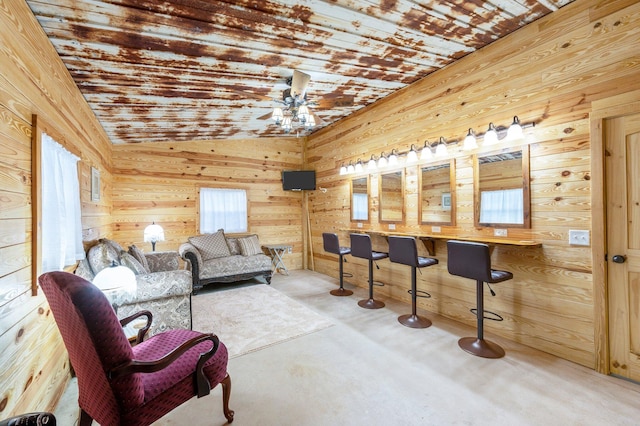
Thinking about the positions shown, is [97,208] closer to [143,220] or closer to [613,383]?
[143,220]

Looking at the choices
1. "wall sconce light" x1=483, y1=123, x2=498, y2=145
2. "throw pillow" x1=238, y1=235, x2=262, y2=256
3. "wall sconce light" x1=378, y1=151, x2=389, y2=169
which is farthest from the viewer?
"throw pillow" x1=238, y1=235, x2=262, y2=256

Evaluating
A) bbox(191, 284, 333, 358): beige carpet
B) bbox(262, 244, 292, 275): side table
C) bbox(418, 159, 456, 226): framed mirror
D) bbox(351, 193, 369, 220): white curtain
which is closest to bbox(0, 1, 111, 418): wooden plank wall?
bbox(191, 284, 333, 358): beige carpet

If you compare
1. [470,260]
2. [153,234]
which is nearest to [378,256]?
[470,260]

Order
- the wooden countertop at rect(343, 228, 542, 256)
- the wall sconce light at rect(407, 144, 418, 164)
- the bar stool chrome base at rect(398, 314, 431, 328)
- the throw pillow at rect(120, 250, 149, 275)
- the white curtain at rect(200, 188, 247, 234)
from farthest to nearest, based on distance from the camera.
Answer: the white curtain at rect(200, 188, 247, 234) < the wall sconce light at rect(407, 144, 418, 164) < the bar stool chrome base at rect(398, 314, 431, 328) < the throw pillow at rect(120, 250, 149, 275) < the wooden countertop at rect(343, 228, 542, 256)

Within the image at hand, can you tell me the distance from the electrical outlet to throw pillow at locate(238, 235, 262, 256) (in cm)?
455

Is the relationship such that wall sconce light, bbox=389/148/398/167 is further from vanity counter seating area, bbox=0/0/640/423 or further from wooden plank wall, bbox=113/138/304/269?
wooden plank wall, bbox=113/138/304/269

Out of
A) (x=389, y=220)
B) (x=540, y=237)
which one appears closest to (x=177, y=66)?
(x=389, y=220)

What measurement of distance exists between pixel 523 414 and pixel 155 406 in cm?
217

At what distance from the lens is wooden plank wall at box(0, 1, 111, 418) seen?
133cm

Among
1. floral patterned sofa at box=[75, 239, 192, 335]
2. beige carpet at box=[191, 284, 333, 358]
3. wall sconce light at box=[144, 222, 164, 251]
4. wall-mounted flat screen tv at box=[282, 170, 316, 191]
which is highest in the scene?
wall-mounted flat screen tv at box=[282, 170, 316, 191]

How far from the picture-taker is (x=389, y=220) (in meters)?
4.35

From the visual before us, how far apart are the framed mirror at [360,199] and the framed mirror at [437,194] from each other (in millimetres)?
1097

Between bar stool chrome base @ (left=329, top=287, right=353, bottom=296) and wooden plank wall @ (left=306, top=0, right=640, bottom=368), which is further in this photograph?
bar stool chrome base @ (left=329, top=287, right=353, bottom=296)

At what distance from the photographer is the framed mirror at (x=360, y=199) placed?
479 centimetres
